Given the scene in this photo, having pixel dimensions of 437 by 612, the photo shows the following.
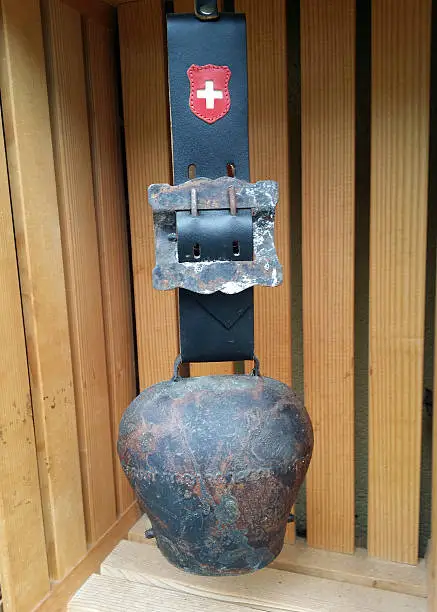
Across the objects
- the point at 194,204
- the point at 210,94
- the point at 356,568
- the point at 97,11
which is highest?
the point at 97,11

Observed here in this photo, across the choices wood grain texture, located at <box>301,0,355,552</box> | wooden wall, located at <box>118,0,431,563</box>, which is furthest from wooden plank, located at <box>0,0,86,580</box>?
wood grain texture, located at <box>301,0,355,552</box>

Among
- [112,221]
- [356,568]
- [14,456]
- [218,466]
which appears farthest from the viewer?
[112,221]

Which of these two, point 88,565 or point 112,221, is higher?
point 112,221

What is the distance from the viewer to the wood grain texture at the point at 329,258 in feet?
5.11

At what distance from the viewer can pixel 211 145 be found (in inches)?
46.9

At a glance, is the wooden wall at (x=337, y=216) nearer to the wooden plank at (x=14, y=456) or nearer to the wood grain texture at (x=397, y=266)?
the wood grain texture at (x=397, y=266)

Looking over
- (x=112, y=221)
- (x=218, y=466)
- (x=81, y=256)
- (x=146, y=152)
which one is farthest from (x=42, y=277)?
(x=218, y=466)

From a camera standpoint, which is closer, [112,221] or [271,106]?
[271,106]

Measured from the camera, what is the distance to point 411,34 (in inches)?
58.1

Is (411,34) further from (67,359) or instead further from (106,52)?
(67,359)

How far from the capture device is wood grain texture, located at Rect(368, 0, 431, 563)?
1490mm

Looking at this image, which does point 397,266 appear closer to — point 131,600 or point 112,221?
point 112,221

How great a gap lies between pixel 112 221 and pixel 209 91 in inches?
29.3

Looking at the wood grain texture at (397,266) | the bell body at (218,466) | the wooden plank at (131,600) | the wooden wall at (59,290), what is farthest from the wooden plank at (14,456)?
the wood grain texture at (397,266)
